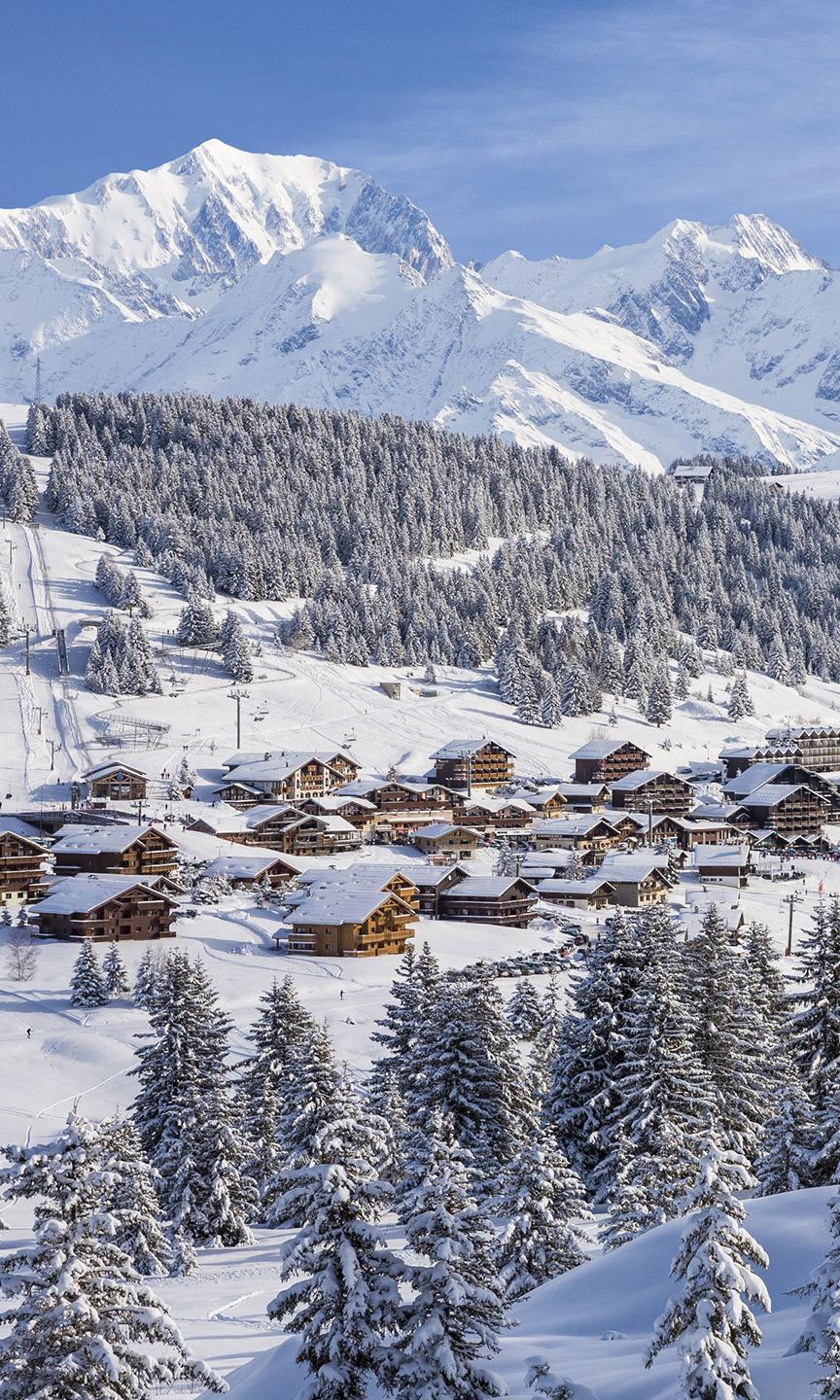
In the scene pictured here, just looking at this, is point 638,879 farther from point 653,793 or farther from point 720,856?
point 653,793

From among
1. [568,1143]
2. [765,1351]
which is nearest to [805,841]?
[568,1143]

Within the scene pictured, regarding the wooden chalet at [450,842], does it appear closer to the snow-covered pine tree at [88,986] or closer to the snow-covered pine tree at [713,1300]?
the snow-covered pine tree at [88,986]

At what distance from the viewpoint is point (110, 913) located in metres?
84.5

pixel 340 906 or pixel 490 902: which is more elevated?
pixel 340 906

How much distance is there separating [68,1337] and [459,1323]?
180 inches

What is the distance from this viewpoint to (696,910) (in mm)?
98688

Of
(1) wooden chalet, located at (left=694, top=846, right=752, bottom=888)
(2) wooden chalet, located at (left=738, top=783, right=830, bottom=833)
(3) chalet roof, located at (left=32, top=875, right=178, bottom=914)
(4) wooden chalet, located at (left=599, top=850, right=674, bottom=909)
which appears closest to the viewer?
(3) chalet roof, located at (left=32, top=875, right=178, bottom=914)

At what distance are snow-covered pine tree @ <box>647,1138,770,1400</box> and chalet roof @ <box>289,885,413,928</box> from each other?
2730 inches

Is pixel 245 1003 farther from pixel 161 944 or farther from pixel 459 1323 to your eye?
pixel 459 1323

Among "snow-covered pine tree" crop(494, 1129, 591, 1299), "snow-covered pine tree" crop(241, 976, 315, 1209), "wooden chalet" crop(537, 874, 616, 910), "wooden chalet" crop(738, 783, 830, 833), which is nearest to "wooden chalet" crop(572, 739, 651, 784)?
"wooden chalet" crop(738, 783, 830, 833)

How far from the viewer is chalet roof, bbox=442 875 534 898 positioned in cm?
9688

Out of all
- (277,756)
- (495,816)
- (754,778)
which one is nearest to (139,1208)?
(495,816)

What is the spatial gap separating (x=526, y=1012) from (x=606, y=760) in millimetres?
84653

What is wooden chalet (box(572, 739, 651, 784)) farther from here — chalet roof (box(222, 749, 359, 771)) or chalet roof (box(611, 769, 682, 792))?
chalet roof (box(222, 749, 359, 771))
